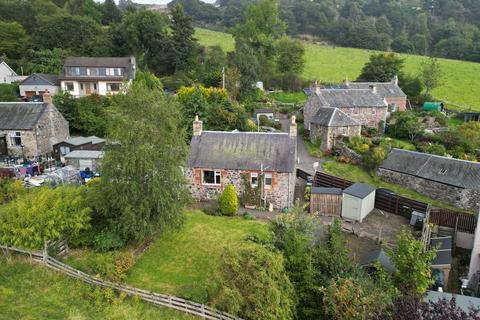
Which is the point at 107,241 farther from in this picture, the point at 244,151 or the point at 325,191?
the point at 325,191

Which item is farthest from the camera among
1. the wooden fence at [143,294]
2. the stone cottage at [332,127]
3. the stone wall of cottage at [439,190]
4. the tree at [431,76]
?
the tree at [431,76]

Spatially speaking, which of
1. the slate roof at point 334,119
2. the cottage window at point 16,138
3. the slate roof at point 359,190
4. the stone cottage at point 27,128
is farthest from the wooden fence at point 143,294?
the slate roof at point 334,119

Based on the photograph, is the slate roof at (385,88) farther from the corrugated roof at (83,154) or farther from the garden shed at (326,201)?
the corrugated roof at (83,154)

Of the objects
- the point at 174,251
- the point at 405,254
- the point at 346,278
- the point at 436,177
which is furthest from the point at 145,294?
the point at 436,177

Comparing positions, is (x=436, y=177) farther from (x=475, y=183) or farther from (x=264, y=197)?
(x=264, y=197)

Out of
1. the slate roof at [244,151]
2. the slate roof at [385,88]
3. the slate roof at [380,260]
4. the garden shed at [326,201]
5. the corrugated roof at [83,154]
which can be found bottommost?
the slate roof at [380,260]

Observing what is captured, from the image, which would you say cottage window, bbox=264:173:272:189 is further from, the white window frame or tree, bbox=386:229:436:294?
tree, bbox=386:229:436:294

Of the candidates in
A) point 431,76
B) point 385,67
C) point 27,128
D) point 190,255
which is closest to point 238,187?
point 190,255
